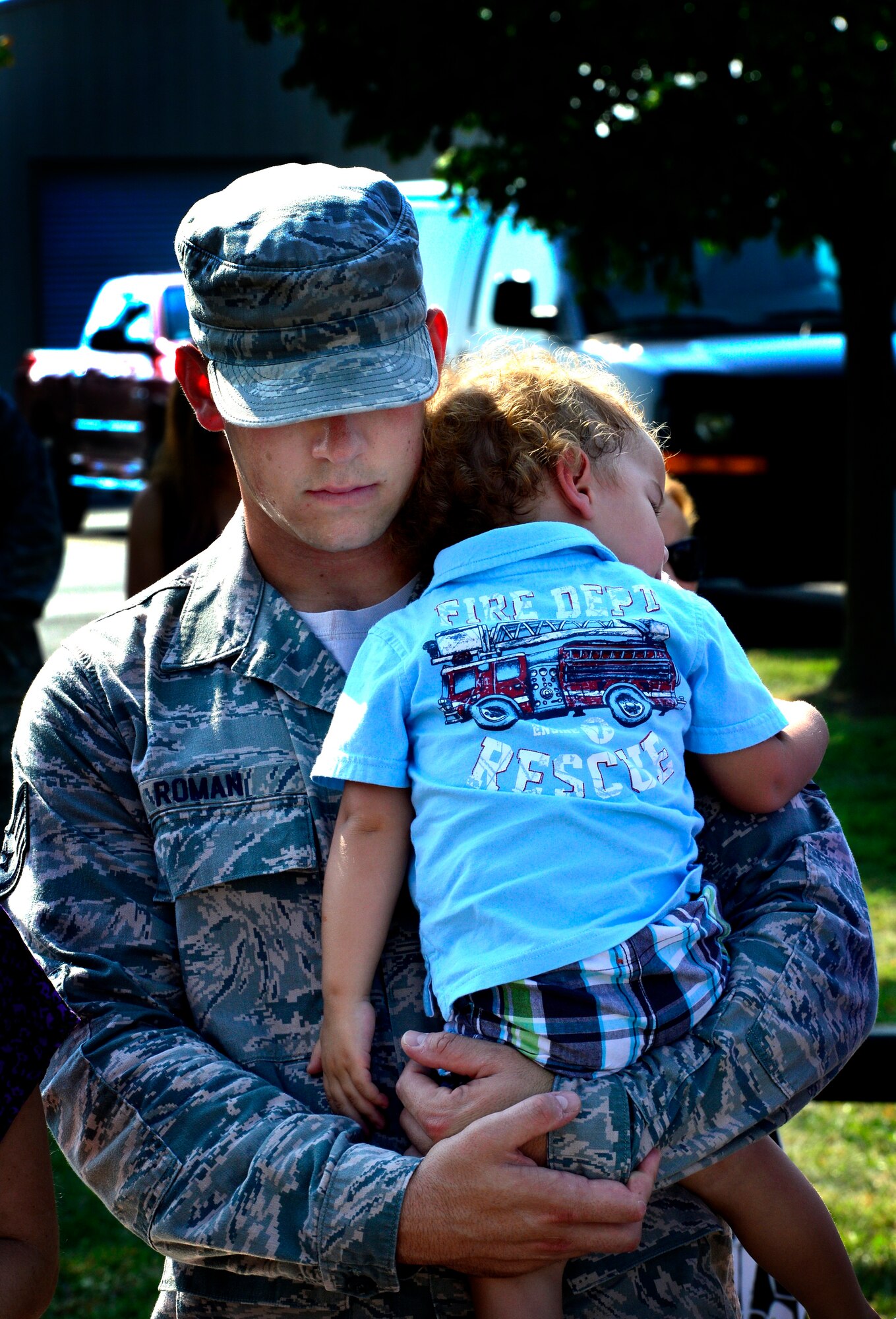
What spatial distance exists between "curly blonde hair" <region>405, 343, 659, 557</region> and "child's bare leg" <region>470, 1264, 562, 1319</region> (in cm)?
89

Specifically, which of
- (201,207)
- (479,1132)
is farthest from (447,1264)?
(201,207)

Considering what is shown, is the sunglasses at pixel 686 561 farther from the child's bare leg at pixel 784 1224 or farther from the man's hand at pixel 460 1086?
the man's hand at pixel 460 1086

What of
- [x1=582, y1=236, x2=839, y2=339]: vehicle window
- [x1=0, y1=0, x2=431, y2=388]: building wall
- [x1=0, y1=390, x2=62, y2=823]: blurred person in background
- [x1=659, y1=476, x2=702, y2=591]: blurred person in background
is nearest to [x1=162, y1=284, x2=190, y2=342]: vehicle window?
[x1=582, y1=236, x2=839, y2=339]: vehicle window

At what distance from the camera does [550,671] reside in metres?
1.78

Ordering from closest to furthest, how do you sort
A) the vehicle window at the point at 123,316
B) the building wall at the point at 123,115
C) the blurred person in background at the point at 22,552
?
the blurred person in background at the point at 22,552, the vehicle window at the point at 123,316, the building wall at the point at 123,115

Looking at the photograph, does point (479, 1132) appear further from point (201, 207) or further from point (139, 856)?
point (201, 207)

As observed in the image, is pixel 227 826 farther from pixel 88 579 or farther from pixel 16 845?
pixel 88 579

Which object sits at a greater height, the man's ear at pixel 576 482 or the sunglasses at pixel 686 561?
the man's ear at pixel 576 482

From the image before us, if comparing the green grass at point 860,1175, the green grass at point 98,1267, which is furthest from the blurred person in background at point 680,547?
the green grass at point 98,1267

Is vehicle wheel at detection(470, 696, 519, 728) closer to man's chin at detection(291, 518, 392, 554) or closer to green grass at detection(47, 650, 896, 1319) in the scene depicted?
man's chin at detection(291, 518, 392, 554)

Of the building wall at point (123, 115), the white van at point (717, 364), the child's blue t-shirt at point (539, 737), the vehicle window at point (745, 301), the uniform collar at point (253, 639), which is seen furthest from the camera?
the building wall at point (123, 115)

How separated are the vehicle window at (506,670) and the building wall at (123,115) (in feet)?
62.2

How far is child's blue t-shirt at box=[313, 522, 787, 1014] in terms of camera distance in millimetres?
1709

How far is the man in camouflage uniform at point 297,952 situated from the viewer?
5.37 feet
